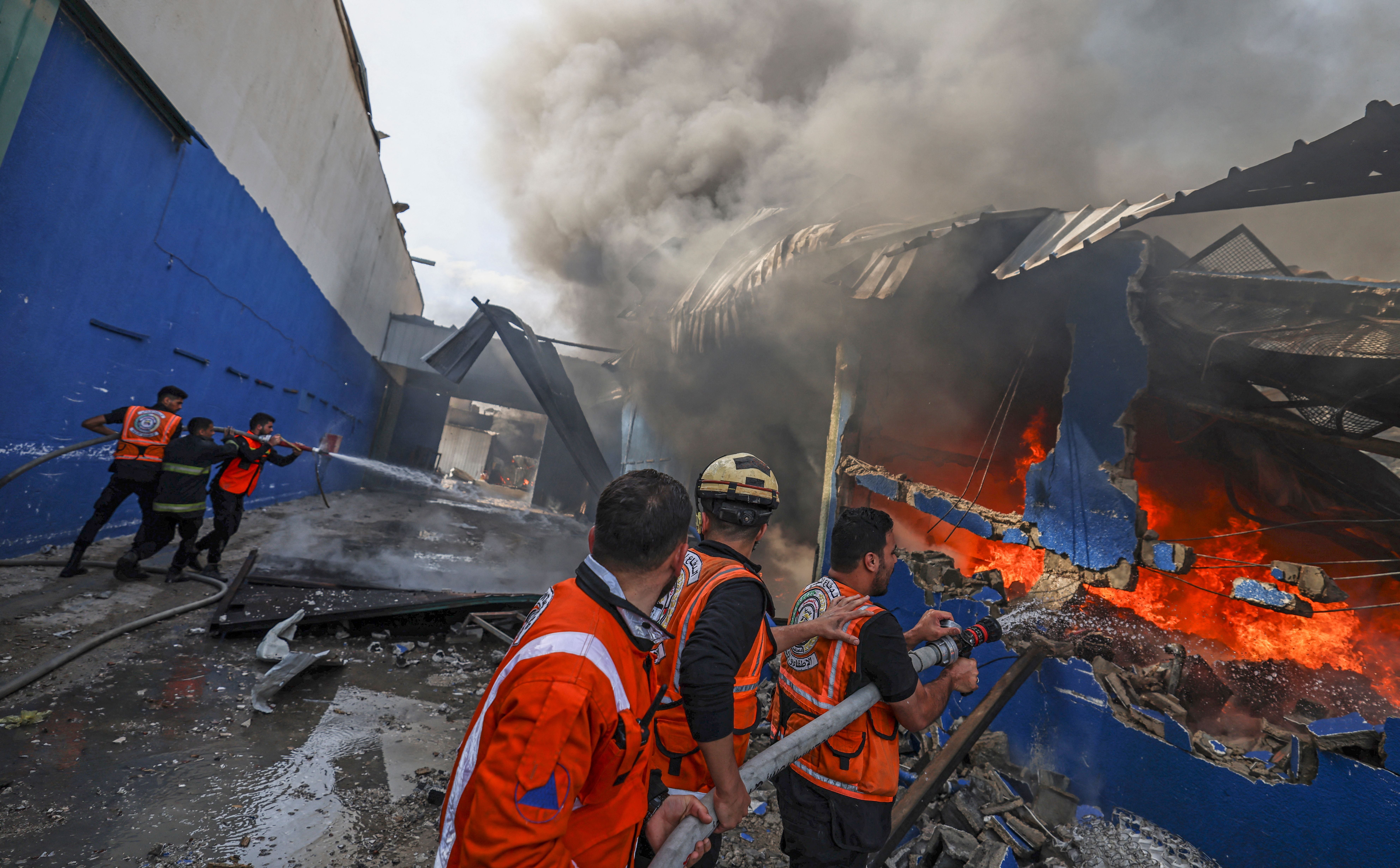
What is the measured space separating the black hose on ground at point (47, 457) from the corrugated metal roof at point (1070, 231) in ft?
24.9

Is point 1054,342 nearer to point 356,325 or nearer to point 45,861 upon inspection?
point 45,861

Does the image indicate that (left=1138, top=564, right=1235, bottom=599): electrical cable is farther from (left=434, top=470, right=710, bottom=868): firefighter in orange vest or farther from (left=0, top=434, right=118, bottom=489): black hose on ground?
(left=0, top=434, right=118, bottom=489): black hose on ground

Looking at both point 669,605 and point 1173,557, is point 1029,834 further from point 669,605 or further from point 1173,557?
point 669,605

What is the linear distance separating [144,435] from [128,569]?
1.21 m

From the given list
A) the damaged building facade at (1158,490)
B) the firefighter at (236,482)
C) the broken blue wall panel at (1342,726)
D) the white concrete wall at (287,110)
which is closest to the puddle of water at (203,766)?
the firefighter at (236,482)

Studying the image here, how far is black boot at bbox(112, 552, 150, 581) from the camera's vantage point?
5.10 metres

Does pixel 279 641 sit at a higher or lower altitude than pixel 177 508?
lower

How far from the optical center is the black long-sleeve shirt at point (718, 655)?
1544 millimetres

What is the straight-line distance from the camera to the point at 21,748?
268 cm

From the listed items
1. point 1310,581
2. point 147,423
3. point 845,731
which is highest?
point 1310,581

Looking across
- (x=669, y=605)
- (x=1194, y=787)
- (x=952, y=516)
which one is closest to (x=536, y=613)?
(x=669, y=605)

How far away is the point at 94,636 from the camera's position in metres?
3.94

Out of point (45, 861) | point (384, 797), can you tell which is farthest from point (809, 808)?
point (45, 861)

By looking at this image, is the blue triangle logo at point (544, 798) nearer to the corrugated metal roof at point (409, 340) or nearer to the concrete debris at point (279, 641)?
the concrete debris at point (279, 641)
